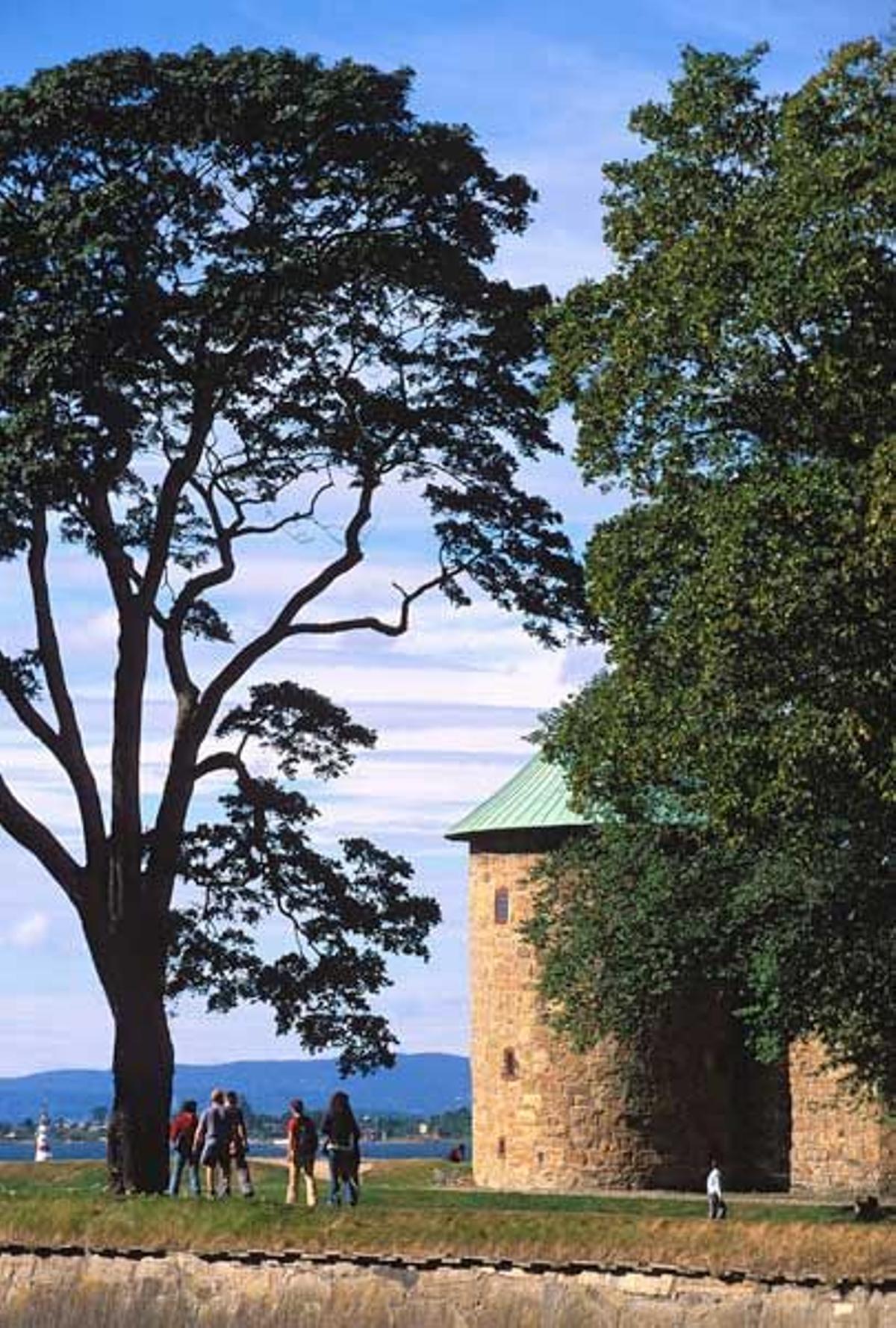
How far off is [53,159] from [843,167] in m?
11.7

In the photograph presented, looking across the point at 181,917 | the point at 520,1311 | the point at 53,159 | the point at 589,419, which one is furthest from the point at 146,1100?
the point at 520,1311

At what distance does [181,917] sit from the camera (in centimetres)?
3712

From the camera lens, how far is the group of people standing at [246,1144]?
37156mm

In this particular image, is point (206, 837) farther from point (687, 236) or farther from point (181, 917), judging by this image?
point (687, 236)

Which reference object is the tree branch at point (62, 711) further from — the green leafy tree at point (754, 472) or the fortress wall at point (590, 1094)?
the fortress wall at point (590, 1094)

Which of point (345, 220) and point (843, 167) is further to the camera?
point (345, 220)

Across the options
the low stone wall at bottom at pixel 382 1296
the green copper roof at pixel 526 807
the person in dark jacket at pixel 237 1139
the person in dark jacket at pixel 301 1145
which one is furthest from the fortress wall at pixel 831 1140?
the low stone wall at bottom at pixel 382 1296

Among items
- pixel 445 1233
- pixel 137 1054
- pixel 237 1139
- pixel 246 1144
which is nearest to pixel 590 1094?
pixel 246 1144

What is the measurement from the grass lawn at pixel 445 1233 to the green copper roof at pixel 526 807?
2208 centimetres

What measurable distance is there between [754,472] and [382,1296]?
17.7 meters

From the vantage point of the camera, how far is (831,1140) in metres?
55.5

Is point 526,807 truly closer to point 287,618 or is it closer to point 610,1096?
point 610,1096

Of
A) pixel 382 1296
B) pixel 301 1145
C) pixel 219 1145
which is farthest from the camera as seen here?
pixel 301 1145

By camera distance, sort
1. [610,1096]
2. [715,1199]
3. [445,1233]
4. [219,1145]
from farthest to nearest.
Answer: [610,1096], [715,1199], [219,1145], [445,1233]
